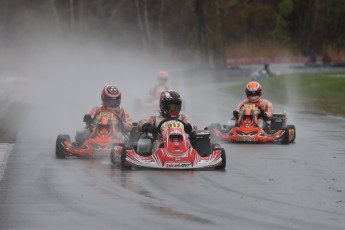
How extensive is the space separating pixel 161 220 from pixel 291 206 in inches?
73.0

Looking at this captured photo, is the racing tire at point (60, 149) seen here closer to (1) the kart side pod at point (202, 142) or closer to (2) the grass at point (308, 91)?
(1) the kart side pod at point (202, 142)

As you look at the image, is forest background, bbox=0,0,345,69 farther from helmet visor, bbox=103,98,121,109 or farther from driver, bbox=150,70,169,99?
helmet visor, bbox=103,98,121,109

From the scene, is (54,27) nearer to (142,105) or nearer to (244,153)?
(142,105)

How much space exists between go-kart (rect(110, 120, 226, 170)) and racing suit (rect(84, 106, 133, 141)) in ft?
→ 5.76

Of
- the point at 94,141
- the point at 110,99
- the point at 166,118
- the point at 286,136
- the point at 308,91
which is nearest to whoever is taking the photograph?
the point at 166,118

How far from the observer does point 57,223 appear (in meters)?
11.2

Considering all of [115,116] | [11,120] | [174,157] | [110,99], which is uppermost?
[11,120]

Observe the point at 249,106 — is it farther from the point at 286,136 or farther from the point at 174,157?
the point at 174,157

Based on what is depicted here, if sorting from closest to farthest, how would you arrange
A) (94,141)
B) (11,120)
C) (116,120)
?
1. (94,141)
2. (116,120)
3. (11,120)

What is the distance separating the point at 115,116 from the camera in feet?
62.3

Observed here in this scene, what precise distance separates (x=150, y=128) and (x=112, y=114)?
80.3 inches

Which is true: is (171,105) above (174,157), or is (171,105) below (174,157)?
above

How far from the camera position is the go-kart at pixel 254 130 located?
21672 mm

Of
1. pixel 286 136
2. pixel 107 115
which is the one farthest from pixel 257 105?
pixel 107 115
